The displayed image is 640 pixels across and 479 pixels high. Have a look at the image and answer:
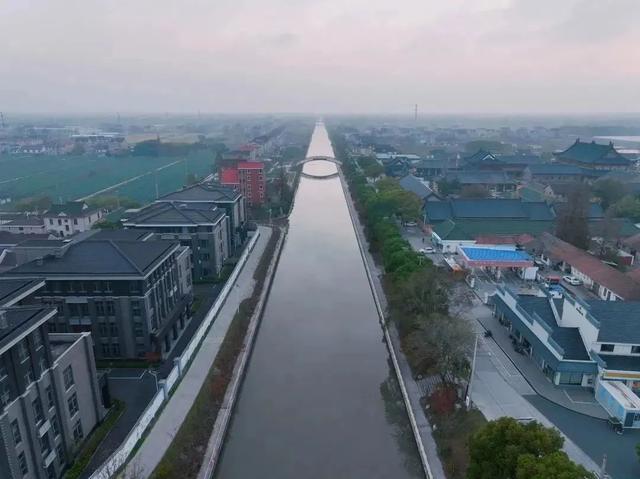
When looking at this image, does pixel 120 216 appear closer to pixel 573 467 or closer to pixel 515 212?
pixel 515 212

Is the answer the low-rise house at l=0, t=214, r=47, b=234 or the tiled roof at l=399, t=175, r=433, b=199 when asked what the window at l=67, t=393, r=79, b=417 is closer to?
the low-rise house at l=0, t=214, r=47, b=234

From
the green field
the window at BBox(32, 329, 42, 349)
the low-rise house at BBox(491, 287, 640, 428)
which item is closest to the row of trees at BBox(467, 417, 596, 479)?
the low-rise house at BBox(491, 287, 640, 428)

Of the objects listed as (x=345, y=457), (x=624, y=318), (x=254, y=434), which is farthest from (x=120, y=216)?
(x=624, y=318)

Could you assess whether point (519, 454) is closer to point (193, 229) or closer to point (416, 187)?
point (193, 229)

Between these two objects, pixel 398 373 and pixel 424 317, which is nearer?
pixel 424 317

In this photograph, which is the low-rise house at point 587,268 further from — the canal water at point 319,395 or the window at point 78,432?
the window at point 78,432

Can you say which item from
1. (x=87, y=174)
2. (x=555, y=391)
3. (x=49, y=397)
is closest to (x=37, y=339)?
(x=49, y=397)
